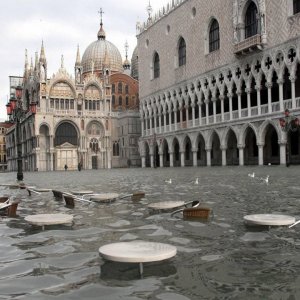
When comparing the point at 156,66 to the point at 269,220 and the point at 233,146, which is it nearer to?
the point at 233,146

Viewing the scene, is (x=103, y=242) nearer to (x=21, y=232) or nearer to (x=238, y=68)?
(x=21, y=232)

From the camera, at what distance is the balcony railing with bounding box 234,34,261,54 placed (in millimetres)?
36125

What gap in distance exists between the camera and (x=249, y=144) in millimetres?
43312

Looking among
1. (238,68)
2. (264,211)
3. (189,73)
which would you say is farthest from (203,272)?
(189,73)

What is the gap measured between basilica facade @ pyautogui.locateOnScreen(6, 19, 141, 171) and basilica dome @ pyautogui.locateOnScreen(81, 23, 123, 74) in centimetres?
500

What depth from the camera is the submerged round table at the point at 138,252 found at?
15.7ft

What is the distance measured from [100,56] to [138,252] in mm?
75504

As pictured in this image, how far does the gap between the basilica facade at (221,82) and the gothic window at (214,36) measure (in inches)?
3.8

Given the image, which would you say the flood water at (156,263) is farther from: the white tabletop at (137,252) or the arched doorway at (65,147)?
the arched doorway at (65,147)

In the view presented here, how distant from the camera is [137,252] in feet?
16.5

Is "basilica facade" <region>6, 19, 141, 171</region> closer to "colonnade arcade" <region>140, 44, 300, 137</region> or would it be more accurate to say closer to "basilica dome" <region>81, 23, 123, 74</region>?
"basilica dome" <region>81, 23, 123, 74</region>

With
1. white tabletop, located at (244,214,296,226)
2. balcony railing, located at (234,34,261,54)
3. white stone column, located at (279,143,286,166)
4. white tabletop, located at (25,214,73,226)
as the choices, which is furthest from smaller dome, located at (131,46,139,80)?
white tabletop, located at (244,214,296,226)

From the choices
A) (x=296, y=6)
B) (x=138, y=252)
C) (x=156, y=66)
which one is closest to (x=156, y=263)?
(x=138, y=252)

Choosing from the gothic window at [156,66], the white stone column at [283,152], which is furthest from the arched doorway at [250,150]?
the gothic window at [156,66]
